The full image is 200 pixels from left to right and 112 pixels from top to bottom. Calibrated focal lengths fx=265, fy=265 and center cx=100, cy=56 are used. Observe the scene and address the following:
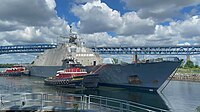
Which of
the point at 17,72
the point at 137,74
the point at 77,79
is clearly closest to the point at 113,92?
the point at 137,74

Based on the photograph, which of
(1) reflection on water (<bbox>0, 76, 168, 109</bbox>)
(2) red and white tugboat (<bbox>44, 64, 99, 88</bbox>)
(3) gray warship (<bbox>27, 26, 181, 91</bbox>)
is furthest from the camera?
(2) red and white tugboat (<bbox>44, 64, 99, 88</bbox>)

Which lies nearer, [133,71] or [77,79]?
[133,71]

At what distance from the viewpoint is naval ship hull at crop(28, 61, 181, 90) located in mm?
39000

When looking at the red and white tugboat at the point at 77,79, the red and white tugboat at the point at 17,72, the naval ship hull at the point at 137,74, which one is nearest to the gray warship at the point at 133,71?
the naval ship hull at the point at 137,74

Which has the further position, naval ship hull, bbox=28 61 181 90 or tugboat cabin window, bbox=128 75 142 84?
tugboat cabin window, bbox=128 75 142 84

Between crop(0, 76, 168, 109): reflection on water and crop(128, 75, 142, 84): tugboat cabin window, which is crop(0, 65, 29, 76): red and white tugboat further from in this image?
crop(128, 75, 142, 84): tugboat cabin window

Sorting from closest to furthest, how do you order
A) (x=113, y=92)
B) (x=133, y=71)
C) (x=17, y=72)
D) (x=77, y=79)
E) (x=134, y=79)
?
(x=113, y=92)
(x=133, y=71)
(x=134, y=79)
(x=77, y=79)
(x=17, y=72)

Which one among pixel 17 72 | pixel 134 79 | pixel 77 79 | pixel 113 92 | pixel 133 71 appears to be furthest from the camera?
pixel 17 72

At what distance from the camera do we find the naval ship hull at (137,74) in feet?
128

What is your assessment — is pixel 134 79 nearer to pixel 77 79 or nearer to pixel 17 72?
pixel 77 79

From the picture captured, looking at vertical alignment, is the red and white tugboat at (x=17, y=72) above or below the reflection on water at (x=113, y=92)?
above

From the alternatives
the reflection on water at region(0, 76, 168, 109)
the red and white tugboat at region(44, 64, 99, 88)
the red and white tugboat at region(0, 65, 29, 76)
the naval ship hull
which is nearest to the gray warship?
the naval ship hull

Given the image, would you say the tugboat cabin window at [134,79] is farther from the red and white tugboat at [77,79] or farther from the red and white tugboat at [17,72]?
the red and white tugboat at [17,72]

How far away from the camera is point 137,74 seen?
135 ft
